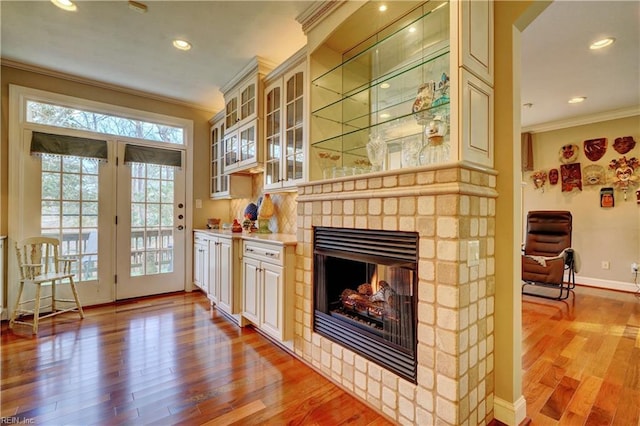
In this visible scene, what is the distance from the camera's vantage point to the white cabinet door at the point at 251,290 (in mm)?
2639

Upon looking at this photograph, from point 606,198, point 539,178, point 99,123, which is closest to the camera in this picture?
point 99,123

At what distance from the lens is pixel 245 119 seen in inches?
134

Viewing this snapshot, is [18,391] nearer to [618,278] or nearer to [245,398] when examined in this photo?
[245,398]

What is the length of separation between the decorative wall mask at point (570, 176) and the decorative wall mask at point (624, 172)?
1.27ft

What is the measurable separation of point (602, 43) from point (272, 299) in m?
3.71

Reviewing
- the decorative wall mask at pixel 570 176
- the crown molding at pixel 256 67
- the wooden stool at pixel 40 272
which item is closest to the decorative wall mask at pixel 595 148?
the decorative wall mask at pixel 570 176

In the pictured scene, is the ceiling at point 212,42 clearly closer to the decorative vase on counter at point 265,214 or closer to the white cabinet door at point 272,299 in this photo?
the decorative vase on counter at point 265,214

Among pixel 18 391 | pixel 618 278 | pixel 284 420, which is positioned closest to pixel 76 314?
pixel 18 391

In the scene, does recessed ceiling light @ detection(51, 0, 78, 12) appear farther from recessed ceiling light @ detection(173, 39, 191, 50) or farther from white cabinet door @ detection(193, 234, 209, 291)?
white cabinet door @ detection(193, 234, 209, 291)

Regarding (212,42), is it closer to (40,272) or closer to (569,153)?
(40,272)

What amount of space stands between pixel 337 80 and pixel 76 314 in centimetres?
372

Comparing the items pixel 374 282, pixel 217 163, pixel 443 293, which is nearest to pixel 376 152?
pixel 374 282

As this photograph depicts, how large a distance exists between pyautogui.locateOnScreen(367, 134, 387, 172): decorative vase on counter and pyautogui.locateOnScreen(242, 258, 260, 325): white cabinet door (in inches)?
52.7

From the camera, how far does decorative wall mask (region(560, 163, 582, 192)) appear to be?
185 inches
